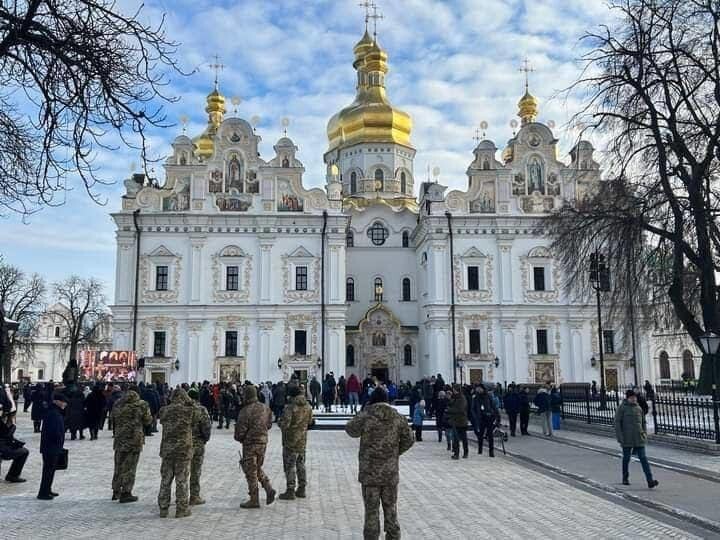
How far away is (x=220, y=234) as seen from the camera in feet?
142

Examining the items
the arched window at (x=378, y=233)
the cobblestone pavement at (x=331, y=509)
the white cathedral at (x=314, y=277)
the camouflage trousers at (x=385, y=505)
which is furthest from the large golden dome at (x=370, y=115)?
the camouflage trousers at (x=385, y=505)

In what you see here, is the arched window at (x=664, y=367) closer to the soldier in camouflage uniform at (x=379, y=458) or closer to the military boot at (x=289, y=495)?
the military boot at (x=289, y=495)

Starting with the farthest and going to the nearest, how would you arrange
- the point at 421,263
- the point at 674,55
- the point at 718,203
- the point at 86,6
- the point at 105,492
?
1. the point at 421,263
2. the point at 718,203
3. the point at 674,55
4. the point at 105,492
5. the point at 86,6

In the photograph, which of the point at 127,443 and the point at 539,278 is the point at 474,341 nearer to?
the point at 539,278

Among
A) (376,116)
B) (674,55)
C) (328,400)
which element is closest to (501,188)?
(376,116)

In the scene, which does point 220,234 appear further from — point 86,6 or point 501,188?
point 86,6

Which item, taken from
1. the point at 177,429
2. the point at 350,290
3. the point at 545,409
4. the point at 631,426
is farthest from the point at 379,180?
the point at 177,429

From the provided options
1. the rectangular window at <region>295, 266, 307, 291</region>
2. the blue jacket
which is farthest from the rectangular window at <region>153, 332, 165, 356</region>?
the blue jacket

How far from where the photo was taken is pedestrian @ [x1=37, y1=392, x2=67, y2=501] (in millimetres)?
11438

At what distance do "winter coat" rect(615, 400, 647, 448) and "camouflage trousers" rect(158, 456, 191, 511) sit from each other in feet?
24.4

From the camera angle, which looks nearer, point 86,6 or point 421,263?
point 86,6

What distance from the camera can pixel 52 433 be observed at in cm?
1159

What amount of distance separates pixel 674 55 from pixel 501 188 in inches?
913

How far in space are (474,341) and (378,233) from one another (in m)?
11.3
